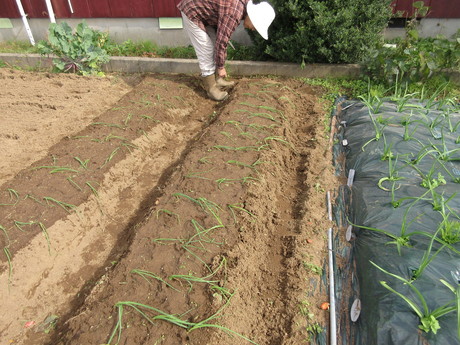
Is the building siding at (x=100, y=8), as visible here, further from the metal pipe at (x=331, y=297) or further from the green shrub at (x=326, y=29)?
the metal pipe at (x=331, y=297)

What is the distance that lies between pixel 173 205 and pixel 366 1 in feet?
12.6

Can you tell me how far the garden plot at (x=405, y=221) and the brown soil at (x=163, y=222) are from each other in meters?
0.30

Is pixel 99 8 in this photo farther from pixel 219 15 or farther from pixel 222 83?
pixel 219 15

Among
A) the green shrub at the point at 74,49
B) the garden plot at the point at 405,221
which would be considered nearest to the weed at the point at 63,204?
the garden plot at the point at 405,221

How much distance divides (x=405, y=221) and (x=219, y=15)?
3.10 metres

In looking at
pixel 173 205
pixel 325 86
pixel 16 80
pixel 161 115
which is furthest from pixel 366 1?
pixel 16 80

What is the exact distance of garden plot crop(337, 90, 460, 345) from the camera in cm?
162

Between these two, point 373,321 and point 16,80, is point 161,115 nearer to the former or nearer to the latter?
point 16,80

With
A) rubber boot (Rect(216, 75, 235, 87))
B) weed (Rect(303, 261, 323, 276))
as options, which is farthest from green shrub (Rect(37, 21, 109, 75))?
weed (Rect(303, 261, 323, 276))

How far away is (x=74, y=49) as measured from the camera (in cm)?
520

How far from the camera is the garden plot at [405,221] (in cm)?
162

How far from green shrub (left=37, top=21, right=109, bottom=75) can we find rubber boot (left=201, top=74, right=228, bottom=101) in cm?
201

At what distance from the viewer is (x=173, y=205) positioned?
262 cm

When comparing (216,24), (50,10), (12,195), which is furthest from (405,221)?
(50,10)
